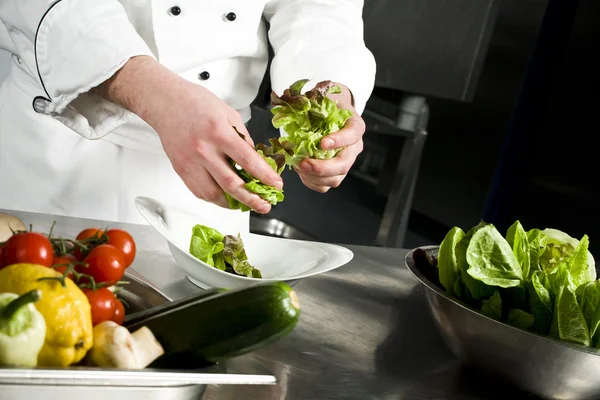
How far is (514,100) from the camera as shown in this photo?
125 inches

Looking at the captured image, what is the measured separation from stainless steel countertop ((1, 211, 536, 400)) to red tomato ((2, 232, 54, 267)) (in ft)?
0.60

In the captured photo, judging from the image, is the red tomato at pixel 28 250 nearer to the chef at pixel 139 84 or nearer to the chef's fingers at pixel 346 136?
the chef at pixel 139 84

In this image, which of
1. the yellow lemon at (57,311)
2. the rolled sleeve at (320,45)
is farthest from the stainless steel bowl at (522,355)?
the rolled sleeve at (320,45)

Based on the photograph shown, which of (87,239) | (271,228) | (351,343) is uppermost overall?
(87,239)

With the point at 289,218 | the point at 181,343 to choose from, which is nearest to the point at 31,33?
the point at 181,343

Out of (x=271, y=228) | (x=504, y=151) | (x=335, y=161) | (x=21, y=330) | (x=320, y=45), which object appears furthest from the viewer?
(x=504, y=151)

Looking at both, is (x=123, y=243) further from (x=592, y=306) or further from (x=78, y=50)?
(x=592, y=306)

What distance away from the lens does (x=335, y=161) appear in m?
1.00

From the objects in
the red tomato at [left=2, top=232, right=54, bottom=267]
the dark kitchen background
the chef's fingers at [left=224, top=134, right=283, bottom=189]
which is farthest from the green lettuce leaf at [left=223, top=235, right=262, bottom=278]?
the dark kitchen background

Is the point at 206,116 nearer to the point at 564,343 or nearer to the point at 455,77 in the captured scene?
the point at 564,343

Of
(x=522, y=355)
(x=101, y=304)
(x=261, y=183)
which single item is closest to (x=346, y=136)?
(x=261, y=183)

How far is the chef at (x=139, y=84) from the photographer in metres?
0.94

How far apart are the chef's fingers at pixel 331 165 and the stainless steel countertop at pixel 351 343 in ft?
0.54

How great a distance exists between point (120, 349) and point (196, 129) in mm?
381
